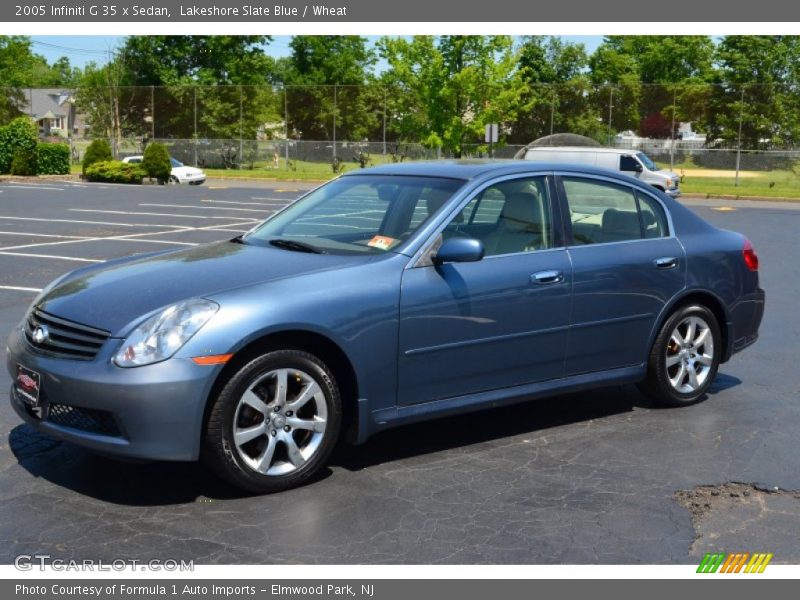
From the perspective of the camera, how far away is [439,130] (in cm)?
4222

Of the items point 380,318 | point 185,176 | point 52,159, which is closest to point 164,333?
point 380,318

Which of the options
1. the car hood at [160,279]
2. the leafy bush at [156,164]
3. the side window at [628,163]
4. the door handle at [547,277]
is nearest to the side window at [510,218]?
the door handle at [547,277]

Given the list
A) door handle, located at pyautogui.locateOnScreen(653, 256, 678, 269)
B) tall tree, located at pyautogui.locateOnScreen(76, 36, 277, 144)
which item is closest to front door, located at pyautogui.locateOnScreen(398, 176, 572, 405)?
door handle, located at pyautogui.locateOnScreen(653, 256, 678, 269)

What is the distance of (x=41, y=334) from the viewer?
192 inches

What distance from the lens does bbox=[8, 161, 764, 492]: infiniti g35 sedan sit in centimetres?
459

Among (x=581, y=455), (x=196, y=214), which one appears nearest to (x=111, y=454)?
(x=581, y=455)

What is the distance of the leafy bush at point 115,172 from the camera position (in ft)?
120

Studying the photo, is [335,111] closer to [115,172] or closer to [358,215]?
[115,172]

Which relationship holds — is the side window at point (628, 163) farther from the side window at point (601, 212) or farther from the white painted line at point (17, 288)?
the side window at point (601, 212)

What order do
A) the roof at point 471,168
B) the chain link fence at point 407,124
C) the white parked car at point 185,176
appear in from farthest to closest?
the chain link fence at point 407,124
the white parked car at point 185,176
the roof at point 471,168

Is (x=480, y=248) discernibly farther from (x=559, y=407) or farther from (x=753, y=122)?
(x=753, y=122)

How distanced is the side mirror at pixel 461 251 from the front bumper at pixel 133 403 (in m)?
1.41

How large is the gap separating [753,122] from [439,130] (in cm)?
1283

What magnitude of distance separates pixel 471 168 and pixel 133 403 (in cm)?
255
